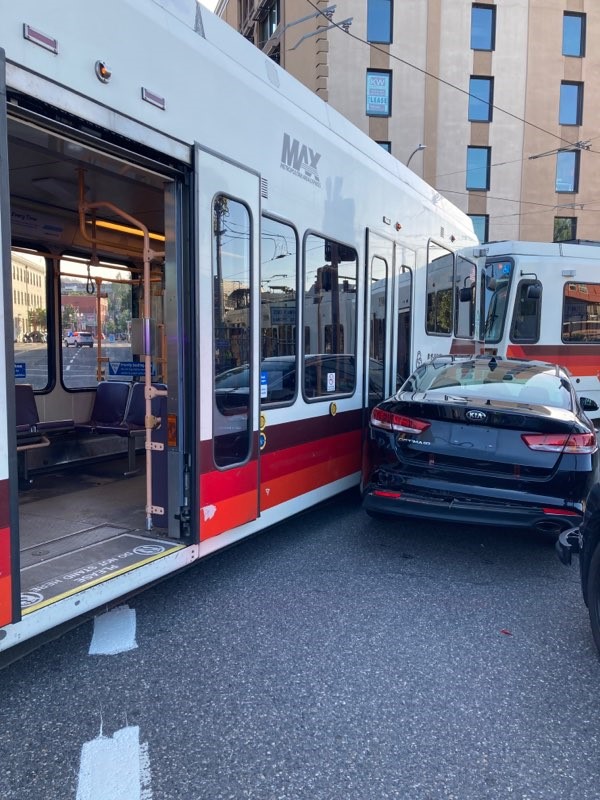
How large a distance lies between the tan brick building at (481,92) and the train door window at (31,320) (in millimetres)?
22452

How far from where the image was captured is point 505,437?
458cm

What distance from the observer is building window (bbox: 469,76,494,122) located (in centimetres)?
2803

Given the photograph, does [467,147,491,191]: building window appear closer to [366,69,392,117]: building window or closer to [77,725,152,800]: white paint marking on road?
[366,69,392,117]: building window

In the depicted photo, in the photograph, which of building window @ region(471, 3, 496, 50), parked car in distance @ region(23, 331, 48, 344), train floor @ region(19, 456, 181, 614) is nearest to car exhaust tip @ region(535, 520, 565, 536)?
train floor @ region(19, 456, 181, 614)

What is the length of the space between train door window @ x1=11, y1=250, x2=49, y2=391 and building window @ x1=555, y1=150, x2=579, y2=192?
92.6 ft

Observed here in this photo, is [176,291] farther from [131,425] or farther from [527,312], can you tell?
Result: [527,312]

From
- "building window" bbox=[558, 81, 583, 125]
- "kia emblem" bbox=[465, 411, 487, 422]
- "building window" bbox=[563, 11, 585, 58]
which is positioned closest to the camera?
"kia emblem" bbox=[465, 411, 487, 422]

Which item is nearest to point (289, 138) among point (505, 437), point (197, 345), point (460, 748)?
point (197, 345)

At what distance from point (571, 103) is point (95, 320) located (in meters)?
28.9

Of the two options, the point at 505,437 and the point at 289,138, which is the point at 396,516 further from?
the point at 289,138

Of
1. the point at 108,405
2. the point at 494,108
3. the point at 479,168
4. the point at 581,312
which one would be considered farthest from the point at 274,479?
the point at 494,108

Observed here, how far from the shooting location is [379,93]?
2698 cm

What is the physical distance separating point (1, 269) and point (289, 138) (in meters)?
2.63

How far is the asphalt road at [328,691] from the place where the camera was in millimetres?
2520
